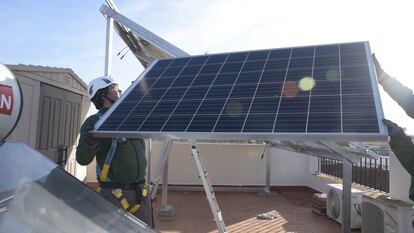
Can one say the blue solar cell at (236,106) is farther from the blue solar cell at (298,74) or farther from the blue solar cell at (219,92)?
the blue solar cell at (298,74)

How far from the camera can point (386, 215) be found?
5.25m

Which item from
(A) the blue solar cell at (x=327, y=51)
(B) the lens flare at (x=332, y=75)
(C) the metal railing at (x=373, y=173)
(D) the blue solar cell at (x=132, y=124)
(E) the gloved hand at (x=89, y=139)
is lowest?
(C) the metal railing at (x=373, y=173)

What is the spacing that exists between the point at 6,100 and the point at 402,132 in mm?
2754

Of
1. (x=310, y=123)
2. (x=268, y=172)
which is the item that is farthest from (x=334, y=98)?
(x=268, y=172)

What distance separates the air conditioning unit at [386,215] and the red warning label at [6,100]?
4.71 metres

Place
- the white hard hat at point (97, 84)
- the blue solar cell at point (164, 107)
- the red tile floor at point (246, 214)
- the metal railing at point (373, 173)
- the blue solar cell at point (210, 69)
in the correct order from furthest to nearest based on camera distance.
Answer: the metal railing at point (373, 173), the red tile floor at point (246, 214), the blue solar cell at point (210, 69), the blue solar cell at point (164, 107), the white hard hat at point (97, 84)

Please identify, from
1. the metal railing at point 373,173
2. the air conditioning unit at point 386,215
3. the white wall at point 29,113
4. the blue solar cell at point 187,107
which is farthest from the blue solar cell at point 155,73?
the metal railing at point 373,173

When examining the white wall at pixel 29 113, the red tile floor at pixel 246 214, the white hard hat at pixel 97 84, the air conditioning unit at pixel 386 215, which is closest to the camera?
the white hard hat at pixel 97 84

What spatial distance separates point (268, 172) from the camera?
11.1m

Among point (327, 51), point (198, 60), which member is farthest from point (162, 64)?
point (327, 51)

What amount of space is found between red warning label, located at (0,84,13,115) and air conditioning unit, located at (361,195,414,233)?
4.71m

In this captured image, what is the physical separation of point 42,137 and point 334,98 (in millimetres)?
5421

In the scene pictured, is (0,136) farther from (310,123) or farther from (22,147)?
(310,123)

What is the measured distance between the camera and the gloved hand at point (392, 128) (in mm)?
2723
